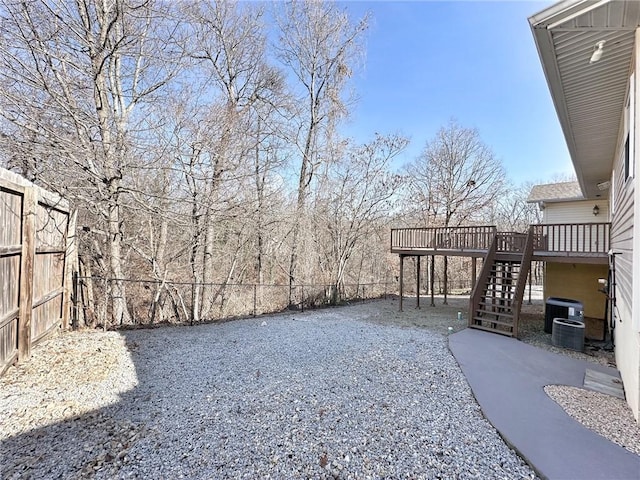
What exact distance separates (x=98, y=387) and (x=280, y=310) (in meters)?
6.74

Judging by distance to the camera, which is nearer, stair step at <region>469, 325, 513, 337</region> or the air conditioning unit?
the air conditioning unit

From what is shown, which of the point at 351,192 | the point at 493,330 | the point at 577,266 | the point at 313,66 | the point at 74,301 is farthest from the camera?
the point at 351,192

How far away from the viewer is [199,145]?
790cm

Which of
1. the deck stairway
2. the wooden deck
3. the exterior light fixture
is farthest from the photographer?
the wooden deck

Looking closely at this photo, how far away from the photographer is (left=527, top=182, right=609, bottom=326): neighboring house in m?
8.30

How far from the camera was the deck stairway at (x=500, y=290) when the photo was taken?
21.1 feet

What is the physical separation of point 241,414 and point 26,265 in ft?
10.8

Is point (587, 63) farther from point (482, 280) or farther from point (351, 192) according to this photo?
point (351, 192)

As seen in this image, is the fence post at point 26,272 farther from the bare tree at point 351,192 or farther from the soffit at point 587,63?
the bare tree at point 351,192

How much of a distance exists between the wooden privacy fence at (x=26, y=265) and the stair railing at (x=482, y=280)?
7.76m

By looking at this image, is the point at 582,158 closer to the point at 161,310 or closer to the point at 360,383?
the point at 360,383

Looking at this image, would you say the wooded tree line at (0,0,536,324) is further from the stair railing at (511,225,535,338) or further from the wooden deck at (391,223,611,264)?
the stair railing at (511,225,535,338)

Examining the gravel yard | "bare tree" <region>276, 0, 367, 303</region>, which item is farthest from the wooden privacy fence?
"bare tree" <region>276, 0, 367, 303</region>

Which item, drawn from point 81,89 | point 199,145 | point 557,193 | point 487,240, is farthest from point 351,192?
point 81,89
